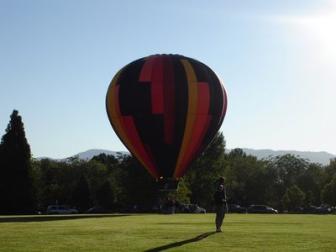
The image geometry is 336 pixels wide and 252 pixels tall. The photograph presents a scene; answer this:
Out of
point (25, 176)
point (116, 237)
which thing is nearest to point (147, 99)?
point (116, 237)

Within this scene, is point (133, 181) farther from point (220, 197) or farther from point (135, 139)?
point (220, 197)

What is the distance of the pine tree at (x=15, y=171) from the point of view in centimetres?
7975

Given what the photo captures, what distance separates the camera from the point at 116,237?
19594 mm

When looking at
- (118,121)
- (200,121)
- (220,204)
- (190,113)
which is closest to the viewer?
(220,204)

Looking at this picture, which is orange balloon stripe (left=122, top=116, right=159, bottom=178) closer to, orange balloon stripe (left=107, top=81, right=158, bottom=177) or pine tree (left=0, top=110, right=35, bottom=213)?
orange balloon stripe (left=107, top=81, right=158, bottom=177)

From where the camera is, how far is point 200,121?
34906 mm

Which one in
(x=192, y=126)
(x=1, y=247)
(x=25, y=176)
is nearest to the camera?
(x=1, y=247)

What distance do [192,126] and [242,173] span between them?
112887 millimetres

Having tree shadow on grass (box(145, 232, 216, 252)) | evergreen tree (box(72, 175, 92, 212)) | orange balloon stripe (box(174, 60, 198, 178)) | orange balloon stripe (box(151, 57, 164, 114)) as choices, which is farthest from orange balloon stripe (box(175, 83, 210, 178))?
evergreen tree (box(72, 175, 92, 212))

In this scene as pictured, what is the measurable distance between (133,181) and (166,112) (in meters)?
59.3

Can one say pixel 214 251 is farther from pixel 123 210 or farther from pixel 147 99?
pixel 123 210

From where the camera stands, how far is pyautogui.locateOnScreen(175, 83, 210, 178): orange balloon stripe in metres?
34.7

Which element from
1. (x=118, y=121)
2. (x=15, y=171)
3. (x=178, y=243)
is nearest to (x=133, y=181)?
(x=15, y=171)

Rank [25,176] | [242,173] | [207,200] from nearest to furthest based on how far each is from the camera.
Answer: [25,176] < [207,200] < [242,173]
